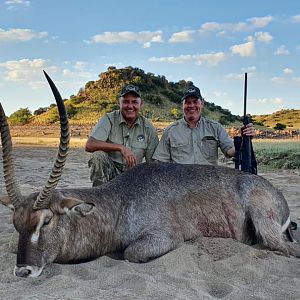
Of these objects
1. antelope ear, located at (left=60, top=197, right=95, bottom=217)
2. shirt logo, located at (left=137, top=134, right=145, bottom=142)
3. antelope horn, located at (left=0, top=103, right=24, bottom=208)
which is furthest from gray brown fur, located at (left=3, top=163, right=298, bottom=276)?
shirt logo, located at (left=137, top=134, right=145, bottom=142)

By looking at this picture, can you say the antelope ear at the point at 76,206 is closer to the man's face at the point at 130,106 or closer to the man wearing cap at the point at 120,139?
the man wearing cap at the point at 120,139

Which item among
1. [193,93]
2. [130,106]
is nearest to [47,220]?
[130,106]

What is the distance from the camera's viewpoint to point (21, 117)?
6638 centimetres

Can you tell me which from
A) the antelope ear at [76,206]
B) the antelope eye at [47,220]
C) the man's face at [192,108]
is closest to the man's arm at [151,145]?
the man's face at [192,108]

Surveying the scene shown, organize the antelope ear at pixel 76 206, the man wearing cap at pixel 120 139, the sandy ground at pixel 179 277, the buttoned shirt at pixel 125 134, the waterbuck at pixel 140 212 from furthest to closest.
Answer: the buttoned shirt at pixel 125 134, the man wearing cap at pixel 120 139, the antelope ear at pixel 76 206, the waterbuck at pixel 140 212, the sandy ground at pixel 179 277

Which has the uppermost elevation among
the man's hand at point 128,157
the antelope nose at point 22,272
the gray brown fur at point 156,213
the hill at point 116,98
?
the hill at point 116,98

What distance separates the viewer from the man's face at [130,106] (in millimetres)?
8172

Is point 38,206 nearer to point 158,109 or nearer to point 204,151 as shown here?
point 204,151

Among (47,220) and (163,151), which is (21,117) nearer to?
(163,151)

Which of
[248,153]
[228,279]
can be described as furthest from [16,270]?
[248,153]

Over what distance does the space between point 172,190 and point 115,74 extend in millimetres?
82303

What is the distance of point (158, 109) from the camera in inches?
2753

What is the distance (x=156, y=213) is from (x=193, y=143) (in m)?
2.67

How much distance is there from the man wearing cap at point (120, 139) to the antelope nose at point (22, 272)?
3317 millimetres
